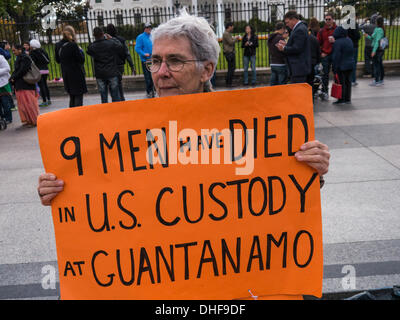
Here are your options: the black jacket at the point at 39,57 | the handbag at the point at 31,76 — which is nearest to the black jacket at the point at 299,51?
the handbag at the point at 31,76

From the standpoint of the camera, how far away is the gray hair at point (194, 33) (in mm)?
1785

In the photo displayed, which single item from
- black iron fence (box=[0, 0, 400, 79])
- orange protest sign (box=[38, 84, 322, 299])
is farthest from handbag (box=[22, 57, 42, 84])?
orange protest sign (box=[38, 84, 322, 299])

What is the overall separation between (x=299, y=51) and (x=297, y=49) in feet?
0.19

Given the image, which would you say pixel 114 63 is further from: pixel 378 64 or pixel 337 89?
pixel 378 64

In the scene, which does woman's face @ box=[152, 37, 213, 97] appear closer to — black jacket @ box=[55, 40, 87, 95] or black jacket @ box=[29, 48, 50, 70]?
black jacket @ box=[55, 40, 87, 95]

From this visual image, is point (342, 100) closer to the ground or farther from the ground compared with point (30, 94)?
closer to the ground

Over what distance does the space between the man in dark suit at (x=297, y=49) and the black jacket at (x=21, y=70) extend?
470 cm

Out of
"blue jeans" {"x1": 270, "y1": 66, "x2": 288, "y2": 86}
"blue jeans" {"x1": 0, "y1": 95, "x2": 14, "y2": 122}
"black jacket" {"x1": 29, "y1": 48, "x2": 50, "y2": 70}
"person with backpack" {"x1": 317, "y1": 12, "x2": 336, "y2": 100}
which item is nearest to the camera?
"blue jeans" {"x1": 0, "y1": 95, "x2": 14, "y2": 122}

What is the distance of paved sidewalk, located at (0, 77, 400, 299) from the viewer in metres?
2.95

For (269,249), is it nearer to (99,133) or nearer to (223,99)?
(223,99)

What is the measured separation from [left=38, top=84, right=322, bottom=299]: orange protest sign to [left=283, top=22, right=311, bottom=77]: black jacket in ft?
21.7

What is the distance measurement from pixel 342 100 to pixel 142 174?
27.3 ft
